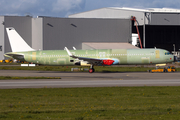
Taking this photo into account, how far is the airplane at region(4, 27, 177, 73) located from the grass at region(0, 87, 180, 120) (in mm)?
24988

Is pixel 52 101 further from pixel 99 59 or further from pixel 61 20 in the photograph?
pixel 61 20

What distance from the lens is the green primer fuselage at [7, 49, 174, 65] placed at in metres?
44.0

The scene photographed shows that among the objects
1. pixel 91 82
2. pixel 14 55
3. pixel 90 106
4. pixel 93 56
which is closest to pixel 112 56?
pixel 93 56

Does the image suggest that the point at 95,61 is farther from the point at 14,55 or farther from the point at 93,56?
the point at 14,55

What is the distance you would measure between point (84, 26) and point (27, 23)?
61.5 feet

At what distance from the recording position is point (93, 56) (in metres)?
45.7

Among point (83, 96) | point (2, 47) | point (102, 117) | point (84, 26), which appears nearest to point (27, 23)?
point (2, 47)

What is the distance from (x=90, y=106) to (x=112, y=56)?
2998 centimetres

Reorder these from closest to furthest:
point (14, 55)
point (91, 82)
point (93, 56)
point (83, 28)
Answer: point (91, 82), point (93, 56), point (14, 55), point (83, 28)

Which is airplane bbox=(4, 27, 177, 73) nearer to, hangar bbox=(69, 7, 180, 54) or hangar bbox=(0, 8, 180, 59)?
hangar bbox=(0, 8, 180, 59)

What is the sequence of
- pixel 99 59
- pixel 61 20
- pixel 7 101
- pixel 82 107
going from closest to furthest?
pixel 82 107
pixel 7 101
pixel 99 59
pixel 61 20

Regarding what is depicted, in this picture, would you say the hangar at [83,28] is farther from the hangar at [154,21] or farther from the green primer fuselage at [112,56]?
the green primer fuselage at [112,56]

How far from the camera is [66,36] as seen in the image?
265 feet

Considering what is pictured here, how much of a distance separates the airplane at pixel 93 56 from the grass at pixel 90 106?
25.0 metres
